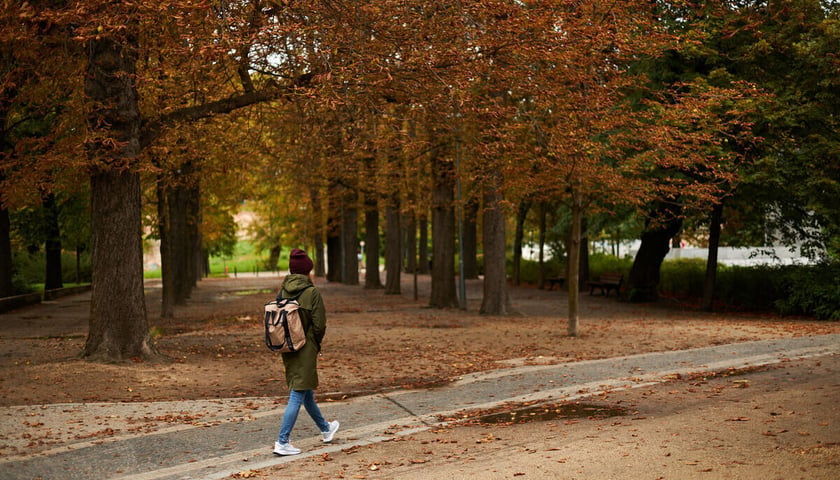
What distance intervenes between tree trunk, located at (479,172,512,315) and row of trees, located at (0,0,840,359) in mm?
64

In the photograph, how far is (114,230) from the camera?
1362 cm

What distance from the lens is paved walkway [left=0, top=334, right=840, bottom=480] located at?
768cm

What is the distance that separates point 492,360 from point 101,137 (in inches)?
292

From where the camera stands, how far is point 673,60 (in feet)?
81.6

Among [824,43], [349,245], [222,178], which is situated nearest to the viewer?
[824,43]

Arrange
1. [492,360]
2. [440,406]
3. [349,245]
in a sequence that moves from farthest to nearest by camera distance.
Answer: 1. [349,245]
2. [492,360]
3. [440,406]

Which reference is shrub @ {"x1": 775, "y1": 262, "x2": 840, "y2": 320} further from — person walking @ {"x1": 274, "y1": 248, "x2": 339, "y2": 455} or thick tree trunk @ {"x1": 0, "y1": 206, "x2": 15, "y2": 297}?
thick tree trunk @ {"x1": 0, "y1": 206, "x2": 15, "y2": 297}

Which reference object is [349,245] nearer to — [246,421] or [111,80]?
[111,80]

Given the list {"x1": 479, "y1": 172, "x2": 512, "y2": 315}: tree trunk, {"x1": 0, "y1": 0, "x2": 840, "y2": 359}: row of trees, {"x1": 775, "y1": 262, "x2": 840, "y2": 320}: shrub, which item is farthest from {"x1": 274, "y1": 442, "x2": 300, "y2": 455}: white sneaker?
{"x1": 775, "y1": 262, "x2": 840, "y2": 320}: shrub

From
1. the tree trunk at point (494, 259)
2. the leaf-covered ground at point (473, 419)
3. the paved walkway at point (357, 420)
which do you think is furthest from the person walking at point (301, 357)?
the tree trunk at point (494, 259)

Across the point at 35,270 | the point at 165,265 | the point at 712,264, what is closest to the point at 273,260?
the point at 35,270

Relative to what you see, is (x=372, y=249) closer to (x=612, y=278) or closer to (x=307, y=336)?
(x=612, y=278)

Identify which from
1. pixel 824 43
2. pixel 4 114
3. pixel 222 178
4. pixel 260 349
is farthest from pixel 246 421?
pixel 222 178

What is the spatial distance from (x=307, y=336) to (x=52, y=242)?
33.6 metres
